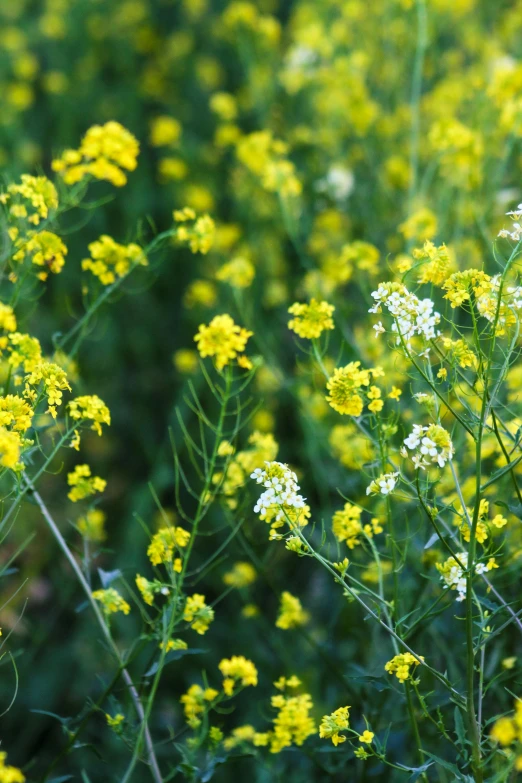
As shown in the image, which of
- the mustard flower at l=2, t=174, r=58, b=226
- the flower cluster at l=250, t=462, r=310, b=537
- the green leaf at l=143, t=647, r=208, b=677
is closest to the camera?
the flower cluster at l=250, t=462, r=310, b=537

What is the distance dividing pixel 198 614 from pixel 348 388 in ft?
2.01

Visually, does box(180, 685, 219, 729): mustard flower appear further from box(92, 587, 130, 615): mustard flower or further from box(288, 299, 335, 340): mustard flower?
box(288, 299, 335, 340): mustard flower

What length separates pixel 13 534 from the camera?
3.84 m

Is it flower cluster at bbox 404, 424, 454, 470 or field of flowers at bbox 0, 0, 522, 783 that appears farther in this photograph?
field of flowers at bbox 0, 0, 522, 783

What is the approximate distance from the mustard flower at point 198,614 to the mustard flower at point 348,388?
0.55 m

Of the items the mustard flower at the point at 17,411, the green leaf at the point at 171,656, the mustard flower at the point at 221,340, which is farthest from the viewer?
the mustard flower at the point at 221,340

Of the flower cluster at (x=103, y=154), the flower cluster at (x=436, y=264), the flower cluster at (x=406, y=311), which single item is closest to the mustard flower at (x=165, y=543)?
the flower cluster at (x=406, y=311)

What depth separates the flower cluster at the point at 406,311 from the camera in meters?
1.57

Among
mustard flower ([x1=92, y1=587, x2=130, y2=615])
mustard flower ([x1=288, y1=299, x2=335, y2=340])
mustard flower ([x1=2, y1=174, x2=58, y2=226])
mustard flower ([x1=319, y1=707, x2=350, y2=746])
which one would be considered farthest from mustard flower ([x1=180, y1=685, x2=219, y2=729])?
mustard flower ([x1=2, y1=174, x2=58, y2=226])

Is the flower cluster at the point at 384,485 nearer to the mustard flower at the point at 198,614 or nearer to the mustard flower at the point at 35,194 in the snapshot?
the mustard flower at the point at 198,614

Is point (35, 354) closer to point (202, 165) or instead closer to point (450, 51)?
point (202, 165)

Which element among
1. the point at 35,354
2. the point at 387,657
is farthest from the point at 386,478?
the point at 387,657

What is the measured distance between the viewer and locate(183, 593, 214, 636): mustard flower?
71.2 inches

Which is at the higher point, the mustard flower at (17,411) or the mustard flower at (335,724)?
the mustard flower at (17,411)
